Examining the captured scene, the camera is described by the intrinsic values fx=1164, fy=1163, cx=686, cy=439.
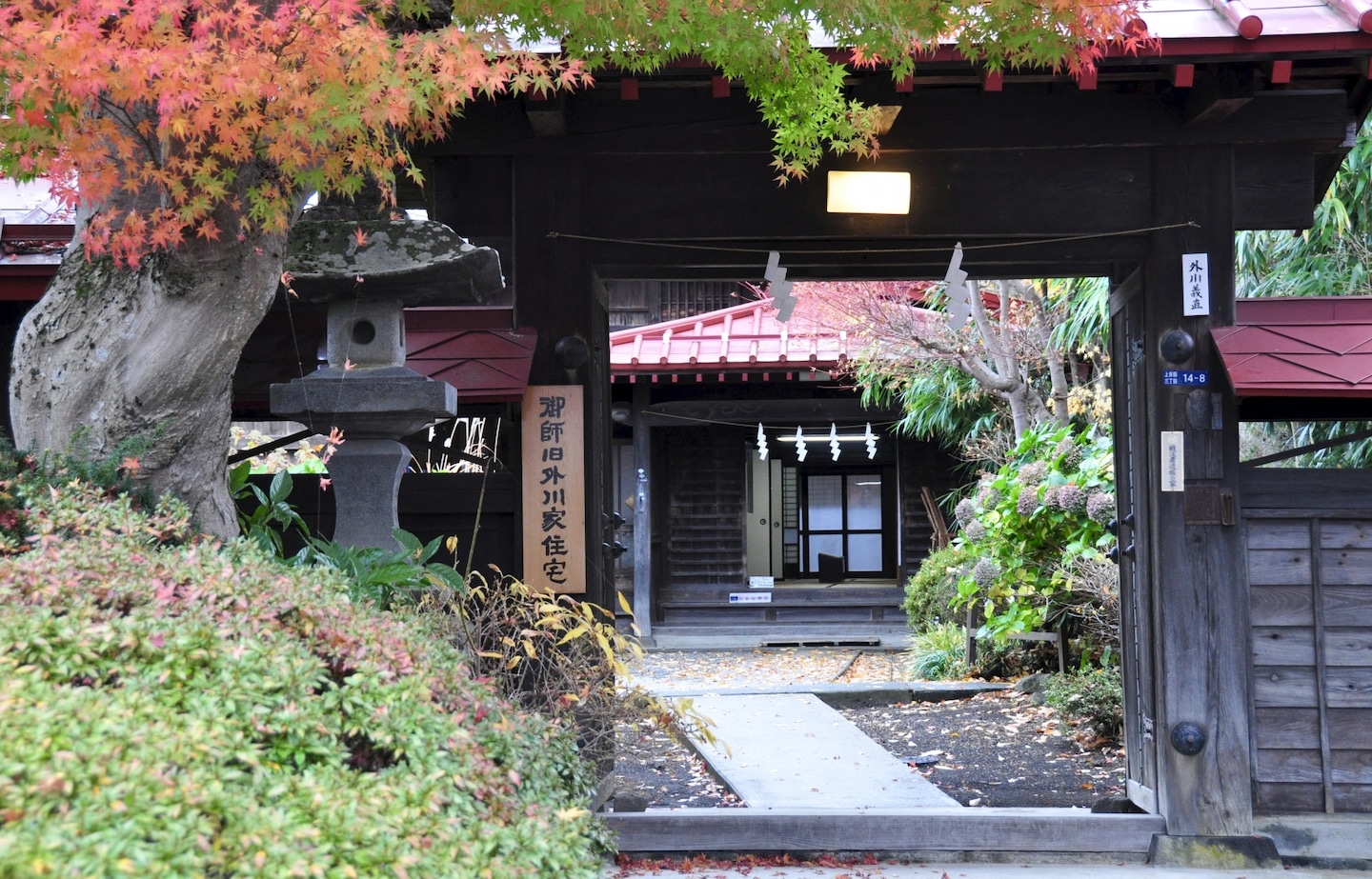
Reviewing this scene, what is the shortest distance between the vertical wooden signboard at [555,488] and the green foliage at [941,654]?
6.49 metres

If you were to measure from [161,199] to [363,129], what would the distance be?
779 mm

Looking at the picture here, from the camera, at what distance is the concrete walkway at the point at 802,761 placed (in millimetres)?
6719

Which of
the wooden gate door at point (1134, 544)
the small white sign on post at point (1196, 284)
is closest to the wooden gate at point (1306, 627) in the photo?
the wooden gate door at point (1134, 544)

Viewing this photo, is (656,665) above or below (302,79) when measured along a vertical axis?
below

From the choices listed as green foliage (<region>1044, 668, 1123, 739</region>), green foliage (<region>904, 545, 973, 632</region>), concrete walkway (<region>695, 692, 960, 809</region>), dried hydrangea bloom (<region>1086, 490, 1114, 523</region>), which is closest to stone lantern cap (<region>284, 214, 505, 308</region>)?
concrete walkway (<region>695, 692, 960, 809</region>)

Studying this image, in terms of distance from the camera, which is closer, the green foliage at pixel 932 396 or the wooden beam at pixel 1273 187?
the wooden beam at pixel 1273 187

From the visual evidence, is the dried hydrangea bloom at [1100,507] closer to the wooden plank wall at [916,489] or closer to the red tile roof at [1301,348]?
the red tile roof at [1301,348]

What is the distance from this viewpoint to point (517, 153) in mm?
5902

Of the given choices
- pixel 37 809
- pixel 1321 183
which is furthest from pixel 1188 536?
pixel 37 809

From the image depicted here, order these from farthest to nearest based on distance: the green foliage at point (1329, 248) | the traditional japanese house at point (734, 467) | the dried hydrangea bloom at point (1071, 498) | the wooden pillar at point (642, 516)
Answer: the wooden pillar at point (642, 516), the traditional japanese house at point (734, 467), the dried hydrangea bloom at point (1071, 498), the green foliage at point (1329, 248)

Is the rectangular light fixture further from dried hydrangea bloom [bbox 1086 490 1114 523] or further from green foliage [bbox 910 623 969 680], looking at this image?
green foliage [bbox 910 623 969 680]

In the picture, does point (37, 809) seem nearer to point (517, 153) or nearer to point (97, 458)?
point (97, 458)

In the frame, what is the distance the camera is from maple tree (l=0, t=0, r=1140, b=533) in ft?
11.8

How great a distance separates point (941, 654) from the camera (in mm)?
11812
